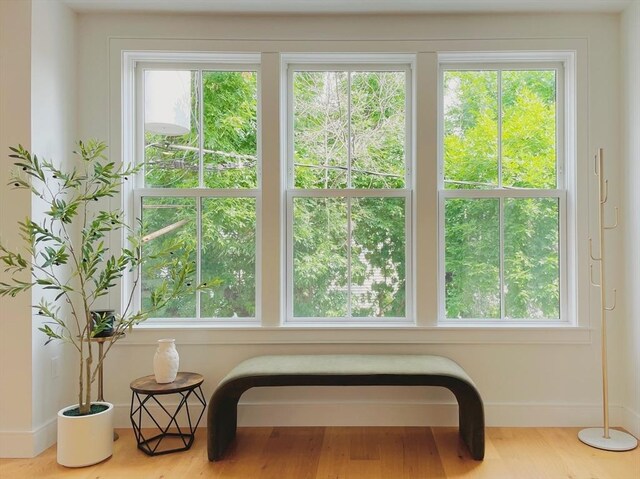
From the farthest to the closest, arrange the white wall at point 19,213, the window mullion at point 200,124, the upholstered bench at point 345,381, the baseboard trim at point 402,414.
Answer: the window mullion at point 200,124, the baseboard trim at point 402,414, the white wall at point 19,213, the upholstered bench at point 345,381

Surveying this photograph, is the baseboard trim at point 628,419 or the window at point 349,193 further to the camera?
the window at point 349,193

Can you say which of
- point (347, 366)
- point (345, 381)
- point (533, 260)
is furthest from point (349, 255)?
point (533, 260)

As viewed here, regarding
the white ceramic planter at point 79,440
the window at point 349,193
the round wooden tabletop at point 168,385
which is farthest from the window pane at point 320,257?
the white ceramic planter at point 79,440

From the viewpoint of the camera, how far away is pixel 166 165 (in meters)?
3.21

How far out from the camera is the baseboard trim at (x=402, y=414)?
2.98m

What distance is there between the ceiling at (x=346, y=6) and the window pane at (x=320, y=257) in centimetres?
128

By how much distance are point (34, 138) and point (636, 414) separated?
13.5 ft

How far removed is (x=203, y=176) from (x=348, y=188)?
105 cm

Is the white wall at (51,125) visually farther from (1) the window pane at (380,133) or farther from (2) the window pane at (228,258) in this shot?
(1) the window pane at (380,133)

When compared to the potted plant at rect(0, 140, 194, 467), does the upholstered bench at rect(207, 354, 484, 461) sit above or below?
below

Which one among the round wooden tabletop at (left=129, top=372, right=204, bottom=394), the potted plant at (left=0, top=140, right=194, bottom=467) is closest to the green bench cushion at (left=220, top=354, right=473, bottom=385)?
the round wooden tabletop at (left=129, top=372, right=204, bottom=394)

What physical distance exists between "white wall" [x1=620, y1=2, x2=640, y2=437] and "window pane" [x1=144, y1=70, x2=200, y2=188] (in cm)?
293

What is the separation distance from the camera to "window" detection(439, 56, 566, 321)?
3135mm

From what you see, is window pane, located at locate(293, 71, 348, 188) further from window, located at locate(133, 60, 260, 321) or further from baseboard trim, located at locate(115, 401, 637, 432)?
baseboard trim, located at locate(115, 401, 637, 432)
